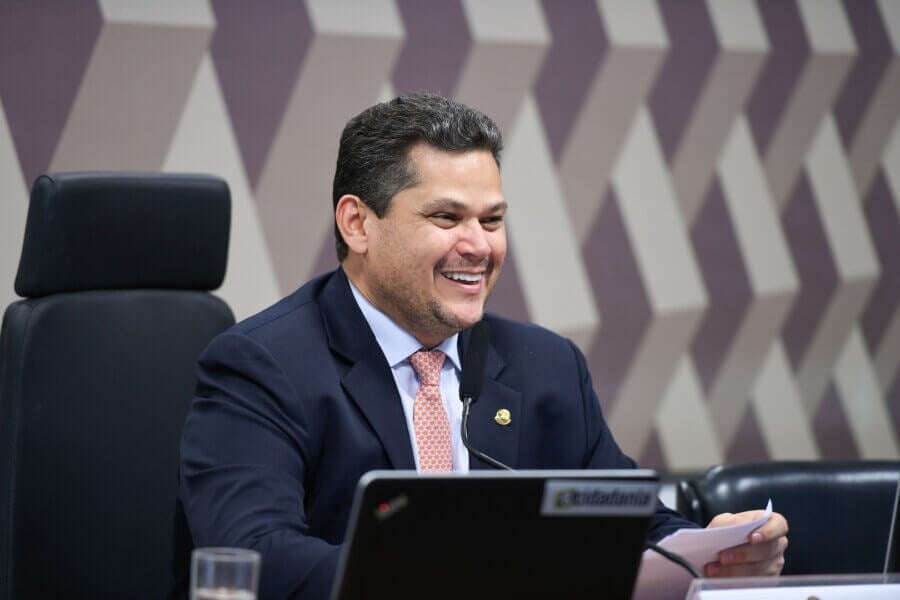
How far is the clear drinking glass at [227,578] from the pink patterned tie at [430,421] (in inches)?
33.9

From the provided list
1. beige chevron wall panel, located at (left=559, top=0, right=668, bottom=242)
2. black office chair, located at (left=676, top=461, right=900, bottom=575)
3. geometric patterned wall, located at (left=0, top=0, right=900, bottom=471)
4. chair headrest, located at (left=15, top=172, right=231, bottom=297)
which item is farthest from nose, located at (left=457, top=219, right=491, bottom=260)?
beige chevron wall panel, located at (left=559, top=0, right=668, bottom=242)

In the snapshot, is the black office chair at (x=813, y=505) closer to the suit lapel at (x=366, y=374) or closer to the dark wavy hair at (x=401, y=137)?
the suit lapel at (x=366, y=374)

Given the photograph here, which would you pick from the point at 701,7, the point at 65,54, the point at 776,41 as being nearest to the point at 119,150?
the point at 65,54

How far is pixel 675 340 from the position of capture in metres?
4.22

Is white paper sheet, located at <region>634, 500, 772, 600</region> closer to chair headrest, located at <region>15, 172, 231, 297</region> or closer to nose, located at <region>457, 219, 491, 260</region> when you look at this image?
nose, located at <region>457, 219, 491, 260</region>

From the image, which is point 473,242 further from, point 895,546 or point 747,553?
point 895,546

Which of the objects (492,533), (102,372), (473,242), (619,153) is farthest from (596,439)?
(619,153)

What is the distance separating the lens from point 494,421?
7.21 feet

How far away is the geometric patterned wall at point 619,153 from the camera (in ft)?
11.4

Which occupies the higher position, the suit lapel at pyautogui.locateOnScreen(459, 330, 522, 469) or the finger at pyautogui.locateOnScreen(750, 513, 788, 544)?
the suit lapel at pyautogui.locateOnScreen(459, 330, 522, 469)

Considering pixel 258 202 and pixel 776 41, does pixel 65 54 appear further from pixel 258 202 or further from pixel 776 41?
pixel 776 41

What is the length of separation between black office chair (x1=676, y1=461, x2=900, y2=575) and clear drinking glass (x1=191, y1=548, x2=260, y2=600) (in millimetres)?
1239

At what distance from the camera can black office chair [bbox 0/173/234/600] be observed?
2268mm

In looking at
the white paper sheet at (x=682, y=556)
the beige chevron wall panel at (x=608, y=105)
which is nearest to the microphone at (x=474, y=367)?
the white paper sheet at (x=682, y=556)
